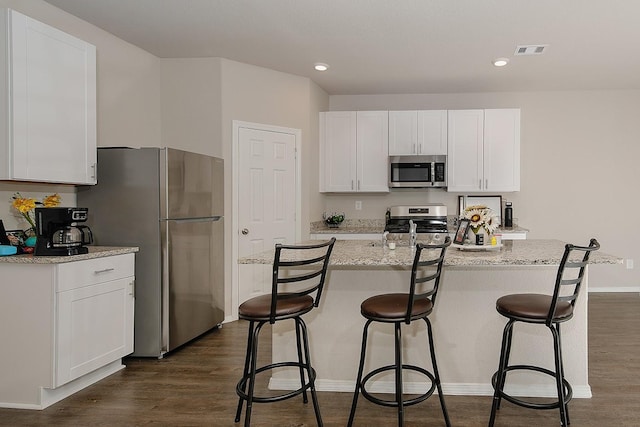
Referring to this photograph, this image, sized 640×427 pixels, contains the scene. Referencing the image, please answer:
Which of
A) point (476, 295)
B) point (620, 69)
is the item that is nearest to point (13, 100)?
point (476, 295)

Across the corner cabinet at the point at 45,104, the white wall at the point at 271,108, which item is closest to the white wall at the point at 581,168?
the white wall at the point at 271,108

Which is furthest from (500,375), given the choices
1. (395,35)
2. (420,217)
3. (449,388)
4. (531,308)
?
(420,217)

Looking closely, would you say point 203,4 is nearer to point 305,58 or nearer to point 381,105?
point 305,58

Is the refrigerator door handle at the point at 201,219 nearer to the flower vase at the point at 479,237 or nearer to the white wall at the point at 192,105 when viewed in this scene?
the white wall at the point at 192,105

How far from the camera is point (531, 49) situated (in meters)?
4.14

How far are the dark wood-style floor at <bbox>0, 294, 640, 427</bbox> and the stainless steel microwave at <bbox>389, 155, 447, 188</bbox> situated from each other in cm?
258

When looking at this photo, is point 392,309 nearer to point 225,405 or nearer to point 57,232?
point 225,405

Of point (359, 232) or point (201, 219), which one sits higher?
point (201, 219)

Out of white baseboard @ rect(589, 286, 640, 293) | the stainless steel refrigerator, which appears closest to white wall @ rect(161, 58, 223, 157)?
the stainless steel refrigerator

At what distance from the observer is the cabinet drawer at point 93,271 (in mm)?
2705

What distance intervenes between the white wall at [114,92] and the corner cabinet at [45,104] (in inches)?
14.9

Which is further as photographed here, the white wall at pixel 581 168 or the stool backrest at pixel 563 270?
the white wall at pixel 581 168

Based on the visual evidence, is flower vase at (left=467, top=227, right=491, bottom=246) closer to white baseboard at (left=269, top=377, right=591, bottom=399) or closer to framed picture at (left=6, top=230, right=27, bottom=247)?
white baseboard at (left=269, top=377, right=591, bottom=399)

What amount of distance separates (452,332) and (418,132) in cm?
325
